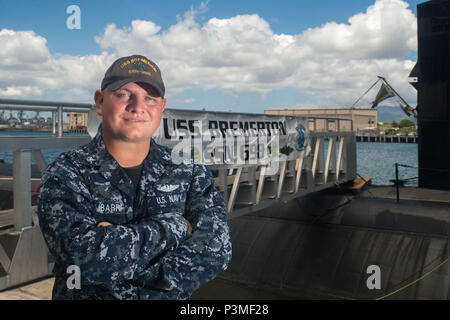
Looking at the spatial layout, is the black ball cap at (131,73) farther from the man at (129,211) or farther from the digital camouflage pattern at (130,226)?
the digital camouflage pattern at (130,226)

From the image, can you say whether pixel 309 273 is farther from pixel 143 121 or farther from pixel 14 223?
pixel 143 121

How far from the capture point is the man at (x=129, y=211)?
231 cm

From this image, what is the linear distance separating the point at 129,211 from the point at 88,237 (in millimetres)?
347

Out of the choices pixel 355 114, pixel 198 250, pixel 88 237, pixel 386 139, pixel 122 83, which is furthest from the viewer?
pixel 355 114

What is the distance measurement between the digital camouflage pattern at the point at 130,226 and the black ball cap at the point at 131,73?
15.5 inches

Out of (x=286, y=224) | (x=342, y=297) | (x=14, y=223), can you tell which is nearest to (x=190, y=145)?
(x=14, y=223)

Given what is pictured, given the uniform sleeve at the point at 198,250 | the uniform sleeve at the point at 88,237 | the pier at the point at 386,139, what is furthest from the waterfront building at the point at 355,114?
the uniform sleeve at the point at 88,237

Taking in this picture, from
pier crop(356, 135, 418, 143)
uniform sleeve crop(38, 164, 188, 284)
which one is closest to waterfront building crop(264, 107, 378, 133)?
pier crop(356, 135, 418, 143)

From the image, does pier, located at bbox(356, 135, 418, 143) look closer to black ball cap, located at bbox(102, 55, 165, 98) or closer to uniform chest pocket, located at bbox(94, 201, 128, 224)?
black ball cap, located at bbox(102, 55, 165, 98)

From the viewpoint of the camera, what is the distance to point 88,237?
7.53 ft

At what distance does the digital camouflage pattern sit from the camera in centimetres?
230

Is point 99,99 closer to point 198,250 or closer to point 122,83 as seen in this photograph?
point 122,83

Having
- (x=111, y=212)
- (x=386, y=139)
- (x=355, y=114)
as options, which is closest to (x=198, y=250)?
(x=111, y=212)
